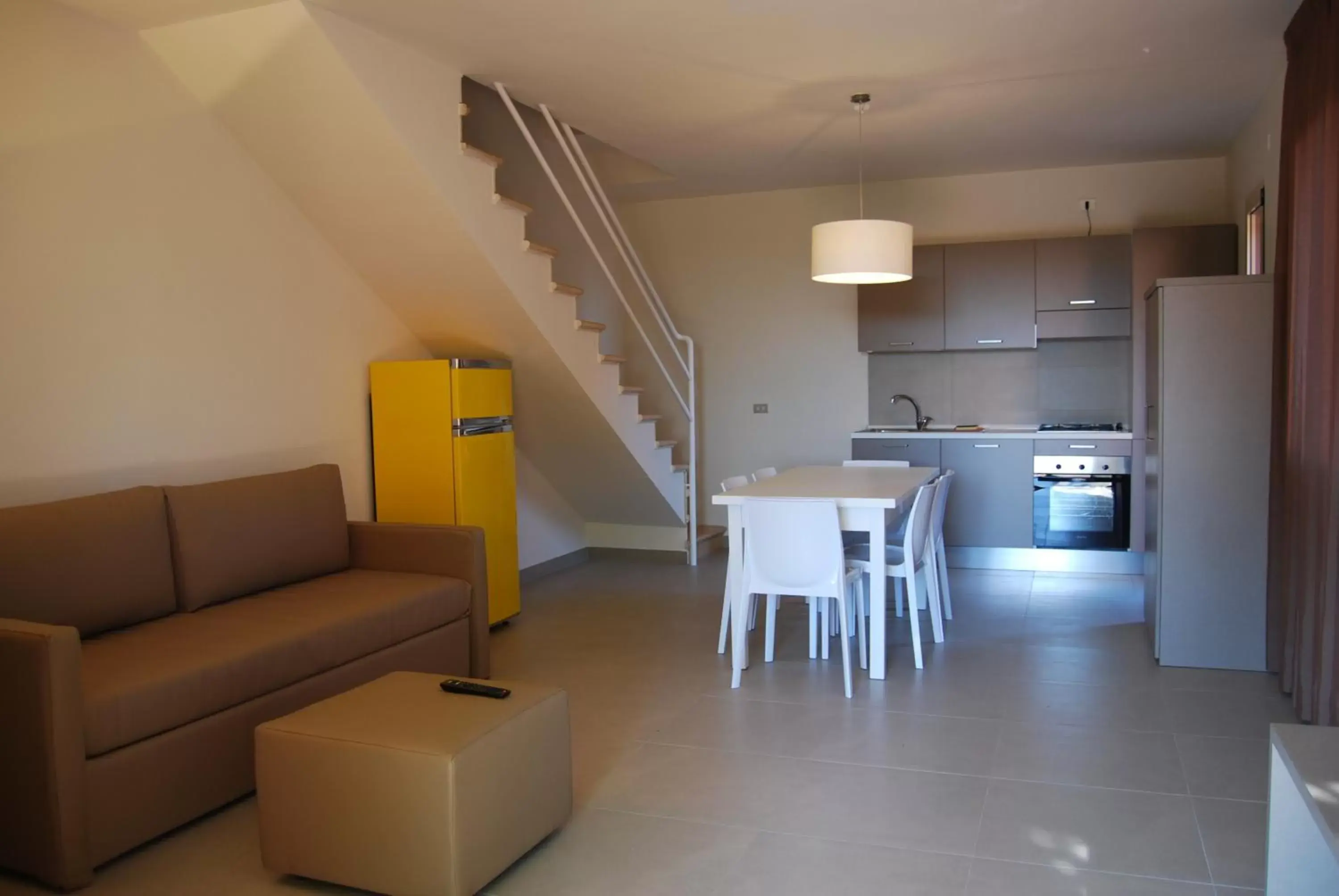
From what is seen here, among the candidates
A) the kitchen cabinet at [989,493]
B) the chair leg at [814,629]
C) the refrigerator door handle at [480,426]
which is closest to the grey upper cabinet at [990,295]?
the kitchen cabinet at [989,493]

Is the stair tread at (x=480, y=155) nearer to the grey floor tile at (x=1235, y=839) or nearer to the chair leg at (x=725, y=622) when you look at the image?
the chair leg at (x=725, y=622)

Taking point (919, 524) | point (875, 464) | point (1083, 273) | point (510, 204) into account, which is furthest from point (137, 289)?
point (1083, 273)

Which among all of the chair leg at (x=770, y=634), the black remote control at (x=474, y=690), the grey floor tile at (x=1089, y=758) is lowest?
the grey floor tile at (x=1089, y=758)

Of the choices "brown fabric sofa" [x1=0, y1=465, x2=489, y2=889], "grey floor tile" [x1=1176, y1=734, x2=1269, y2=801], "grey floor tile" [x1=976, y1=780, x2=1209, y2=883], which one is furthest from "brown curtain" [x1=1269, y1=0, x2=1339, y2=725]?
"brown fabric sofa" [x1=0, y1=465, x2=489, y2=889]

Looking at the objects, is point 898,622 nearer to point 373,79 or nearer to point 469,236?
point 469,236

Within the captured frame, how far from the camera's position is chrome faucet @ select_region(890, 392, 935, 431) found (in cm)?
715

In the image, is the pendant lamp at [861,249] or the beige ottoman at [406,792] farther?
the pendant lamp at [861,249]

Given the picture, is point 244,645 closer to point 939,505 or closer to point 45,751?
point 45,751

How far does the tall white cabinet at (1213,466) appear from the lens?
13.6 feet

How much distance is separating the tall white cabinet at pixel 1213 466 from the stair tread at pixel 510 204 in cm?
288

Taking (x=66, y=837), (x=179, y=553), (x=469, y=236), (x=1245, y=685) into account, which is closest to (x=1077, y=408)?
(x=1245, y=685)

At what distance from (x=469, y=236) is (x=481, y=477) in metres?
1.27

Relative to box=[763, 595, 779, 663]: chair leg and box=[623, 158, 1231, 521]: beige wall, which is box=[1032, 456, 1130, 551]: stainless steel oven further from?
box=[763, 595, 779, 663]: chair leg

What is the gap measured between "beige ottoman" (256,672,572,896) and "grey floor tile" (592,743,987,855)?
0.48 m
